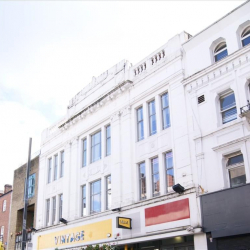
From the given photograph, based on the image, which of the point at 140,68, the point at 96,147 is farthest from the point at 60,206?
the point at 140,68

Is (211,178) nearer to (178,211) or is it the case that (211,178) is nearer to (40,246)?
(178,211)

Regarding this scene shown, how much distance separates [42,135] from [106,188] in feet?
35.7

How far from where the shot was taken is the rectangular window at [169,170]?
18906 millimetres

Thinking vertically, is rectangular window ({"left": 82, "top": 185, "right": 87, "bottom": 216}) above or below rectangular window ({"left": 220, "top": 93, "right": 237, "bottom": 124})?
below

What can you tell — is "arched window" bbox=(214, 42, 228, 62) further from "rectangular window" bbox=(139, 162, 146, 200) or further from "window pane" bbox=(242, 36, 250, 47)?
"rectangular window" bbox=(139, 162, 146, 200)

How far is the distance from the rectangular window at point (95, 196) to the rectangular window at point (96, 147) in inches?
63.8

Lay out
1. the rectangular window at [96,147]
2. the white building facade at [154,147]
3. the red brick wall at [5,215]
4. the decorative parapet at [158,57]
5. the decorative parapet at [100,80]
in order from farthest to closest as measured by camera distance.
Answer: the red brick wall at [5,215]
the rectangular window at [96,147]
the decorative parapet at [100,80]
the decorative parapet at [158,57]
the white building facade at [154,147]

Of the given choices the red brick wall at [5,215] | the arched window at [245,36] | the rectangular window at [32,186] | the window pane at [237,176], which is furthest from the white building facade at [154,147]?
the red brick wall at [5,215]

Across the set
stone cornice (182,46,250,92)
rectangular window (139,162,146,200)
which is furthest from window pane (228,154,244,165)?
rectangular window (139,162,146,200)

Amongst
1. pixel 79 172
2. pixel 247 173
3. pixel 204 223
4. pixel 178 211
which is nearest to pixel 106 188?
pixel 79 172

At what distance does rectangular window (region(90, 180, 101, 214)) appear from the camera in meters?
23.5

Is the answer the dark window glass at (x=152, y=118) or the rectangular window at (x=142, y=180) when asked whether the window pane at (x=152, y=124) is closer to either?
the dark window glass at (x=152, y=118)

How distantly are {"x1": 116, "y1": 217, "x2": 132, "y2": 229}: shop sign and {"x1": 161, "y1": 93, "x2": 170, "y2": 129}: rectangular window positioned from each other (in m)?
5.08

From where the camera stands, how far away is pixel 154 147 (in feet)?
66.4
